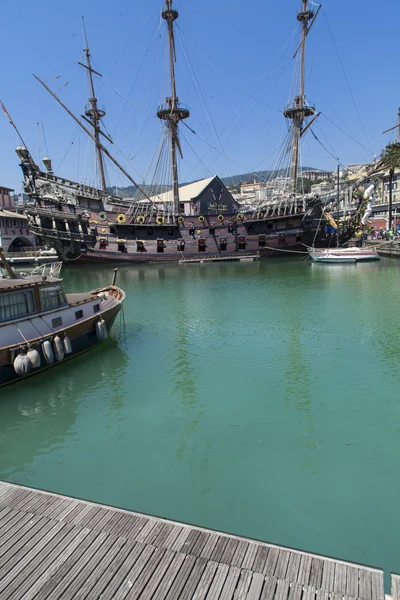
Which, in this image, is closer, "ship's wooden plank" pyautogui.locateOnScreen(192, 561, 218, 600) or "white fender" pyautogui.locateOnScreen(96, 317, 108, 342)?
"ship's wooden plank" pyautogui.locateOnScreen(192, 561, 218, 600)

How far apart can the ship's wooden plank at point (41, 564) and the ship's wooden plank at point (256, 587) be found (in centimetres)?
261

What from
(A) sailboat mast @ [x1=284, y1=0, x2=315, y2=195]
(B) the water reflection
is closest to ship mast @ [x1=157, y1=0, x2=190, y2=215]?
(A) sailboat mast @ [x1=284, y1=0, x2=315, y2=195]

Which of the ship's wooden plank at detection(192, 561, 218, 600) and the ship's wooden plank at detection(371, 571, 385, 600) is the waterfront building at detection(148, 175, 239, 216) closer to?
the ship's wooden plank at detection(192, 561, 218, 600)

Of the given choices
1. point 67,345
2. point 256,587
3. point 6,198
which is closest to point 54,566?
point 256,587

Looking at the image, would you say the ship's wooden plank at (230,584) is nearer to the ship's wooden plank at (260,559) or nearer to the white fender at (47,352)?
the ship's wooden plank at (260,559)

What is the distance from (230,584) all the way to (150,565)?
1102 millimetres

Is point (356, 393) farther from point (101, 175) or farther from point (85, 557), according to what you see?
point (101, 175)

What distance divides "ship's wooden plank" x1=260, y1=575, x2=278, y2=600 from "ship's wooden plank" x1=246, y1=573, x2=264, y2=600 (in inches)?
1.8

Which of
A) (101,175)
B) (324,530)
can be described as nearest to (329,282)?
(324,530)

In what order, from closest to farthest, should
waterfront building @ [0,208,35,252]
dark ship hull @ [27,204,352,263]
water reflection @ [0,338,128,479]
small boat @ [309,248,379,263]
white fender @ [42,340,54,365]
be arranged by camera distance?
water reflection @ [0,338,128,479] < white fender @ [42,340,54,365] < small boat @ [309,248,379,263] < dark ship hull @ [27,204,352,263] < waterfront building @ [0,208,35,252]

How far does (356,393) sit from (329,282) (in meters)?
22.5

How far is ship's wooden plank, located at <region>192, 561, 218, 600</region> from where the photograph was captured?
4.54 m

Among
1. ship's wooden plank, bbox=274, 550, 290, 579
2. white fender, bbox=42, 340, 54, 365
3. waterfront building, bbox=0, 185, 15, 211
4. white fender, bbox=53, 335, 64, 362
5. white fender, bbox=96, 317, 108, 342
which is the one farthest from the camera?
waterfront building, bbox=0, 185, 15, 211

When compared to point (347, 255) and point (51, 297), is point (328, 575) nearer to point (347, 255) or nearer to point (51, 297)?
point (51, 297)
